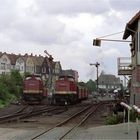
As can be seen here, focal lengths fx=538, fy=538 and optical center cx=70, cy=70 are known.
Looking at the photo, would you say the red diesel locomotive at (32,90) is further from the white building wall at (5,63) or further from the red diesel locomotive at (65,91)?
the white building wall at (5,63)

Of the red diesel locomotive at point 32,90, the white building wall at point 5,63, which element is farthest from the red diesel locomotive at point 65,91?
the white building wall at point 5,63

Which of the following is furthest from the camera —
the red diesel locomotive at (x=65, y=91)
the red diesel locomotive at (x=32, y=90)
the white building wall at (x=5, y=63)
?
the white building wall at (x=5, y=63)

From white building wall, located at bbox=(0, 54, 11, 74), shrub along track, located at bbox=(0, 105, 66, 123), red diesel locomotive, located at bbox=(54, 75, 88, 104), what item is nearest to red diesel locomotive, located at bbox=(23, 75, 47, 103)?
red diesel locomotive, located at bbox=(54, 75, 88, 104)

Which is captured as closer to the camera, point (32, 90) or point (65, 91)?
point (65, 91)

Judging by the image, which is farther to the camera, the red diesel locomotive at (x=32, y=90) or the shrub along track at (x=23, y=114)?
the red diesel locomotive at (x=32, y=90)

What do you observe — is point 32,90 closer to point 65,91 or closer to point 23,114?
point 65,91

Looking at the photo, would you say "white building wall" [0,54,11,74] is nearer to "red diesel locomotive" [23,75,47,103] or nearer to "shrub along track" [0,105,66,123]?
"red diesel locomotive" [23,75,47,103]

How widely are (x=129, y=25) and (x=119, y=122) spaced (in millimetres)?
7795

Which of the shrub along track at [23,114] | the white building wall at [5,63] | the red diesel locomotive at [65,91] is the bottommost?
the shrub along track at [23,114]

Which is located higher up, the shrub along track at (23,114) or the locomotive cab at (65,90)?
the locomotive cab at (65,90)

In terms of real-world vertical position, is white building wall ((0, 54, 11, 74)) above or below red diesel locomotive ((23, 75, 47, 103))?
above

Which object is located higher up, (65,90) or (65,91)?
(65,90)

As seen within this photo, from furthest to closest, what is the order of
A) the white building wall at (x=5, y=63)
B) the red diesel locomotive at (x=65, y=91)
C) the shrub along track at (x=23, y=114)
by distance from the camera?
the white building wall at (x=5, y=63) < the red diesel locomotive at (x=65, y=91) < the shrub along track at (x=23, y=114)

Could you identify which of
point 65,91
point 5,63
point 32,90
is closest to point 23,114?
point 65,91
